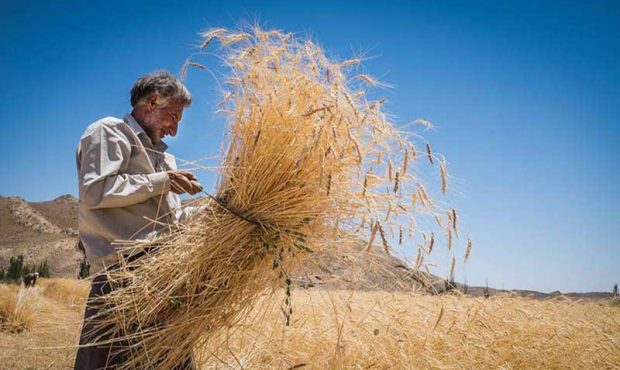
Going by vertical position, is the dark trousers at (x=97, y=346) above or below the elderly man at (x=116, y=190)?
below

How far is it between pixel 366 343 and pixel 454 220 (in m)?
1.45

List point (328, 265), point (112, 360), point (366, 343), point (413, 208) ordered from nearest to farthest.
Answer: point (112, 360), point (413, 208), point (328, 265), point (366, 343)

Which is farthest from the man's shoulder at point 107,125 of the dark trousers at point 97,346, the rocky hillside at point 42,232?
the rocky hillside at point 42,232

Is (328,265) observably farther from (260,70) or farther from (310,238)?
(260,70)

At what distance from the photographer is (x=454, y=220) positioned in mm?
1774

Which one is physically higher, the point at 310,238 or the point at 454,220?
the point at 454,220

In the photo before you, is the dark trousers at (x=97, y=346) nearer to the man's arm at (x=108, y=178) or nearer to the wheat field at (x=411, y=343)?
the man's arm at (x=108, y=178)

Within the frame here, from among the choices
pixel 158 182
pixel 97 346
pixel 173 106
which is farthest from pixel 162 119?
pixel 97 346

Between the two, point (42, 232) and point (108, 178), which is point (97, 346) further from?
point (42, 232)

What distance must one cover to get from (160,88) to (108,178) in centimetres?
46

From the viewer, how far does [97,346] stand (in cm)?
171

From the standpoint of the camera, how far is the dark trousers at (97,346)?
5.58 ft

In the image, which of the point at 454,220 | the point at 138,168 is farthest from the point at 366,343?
the point at 138,168

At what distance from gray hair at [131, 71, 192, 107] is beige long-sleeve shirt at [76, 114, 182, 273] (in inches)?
6.2
